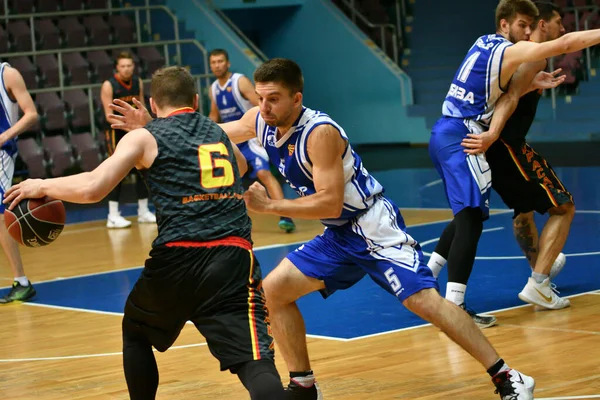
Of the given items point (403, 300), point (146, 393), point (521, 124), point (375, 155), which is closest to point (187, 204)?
point (146, 393)

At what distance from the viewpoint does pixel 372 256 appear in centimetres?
483

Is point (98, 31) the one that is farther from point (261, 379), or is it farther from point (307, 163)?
point (261, 379)

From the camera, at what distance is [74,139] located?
50.0ft

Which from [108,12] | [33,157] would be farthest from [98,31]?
[33,157]

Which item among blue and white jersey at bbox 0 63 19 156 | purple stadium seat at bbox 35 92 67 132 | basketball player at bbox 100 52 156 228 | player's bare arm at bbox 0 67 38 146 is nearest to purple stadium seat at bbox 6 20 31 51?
purple stadium seat at bbox 35 92 67 132

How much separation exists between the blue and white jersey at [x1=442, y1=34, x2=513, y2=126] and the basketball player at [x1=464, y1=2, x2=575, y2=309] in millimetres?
251

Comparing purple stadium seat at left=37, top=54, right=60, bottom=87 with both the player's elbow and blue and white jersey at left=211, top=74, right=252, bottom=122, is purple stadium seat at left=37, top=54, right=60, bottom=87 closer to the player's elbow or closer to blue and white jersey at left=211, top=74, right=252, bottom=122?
blue and white jersey at left=211, top=74, right=252, bottom=122

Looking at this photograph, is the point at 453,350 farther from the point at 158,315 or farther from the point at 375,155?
the point at 375,155

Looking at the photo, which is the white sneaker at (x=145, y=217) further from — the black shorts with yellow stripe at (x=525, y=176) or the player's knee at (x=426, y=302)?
the player's knee at (x=426, y=302)

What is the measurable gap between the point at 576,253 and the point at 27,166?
335 inches

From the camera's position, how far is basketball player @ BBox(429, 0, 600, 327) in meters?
6.26

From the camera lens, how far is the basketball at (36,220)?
4.16 m

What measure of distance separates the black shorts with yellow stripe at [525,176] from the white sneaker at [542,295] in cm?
45

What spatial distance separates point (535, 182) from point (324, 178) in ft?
7.80
